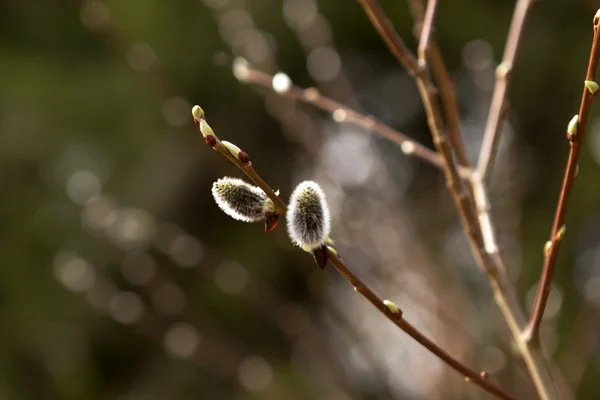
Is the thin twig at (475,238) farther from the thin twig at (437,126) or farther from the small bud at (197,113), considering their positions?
the small bud at (197,113)

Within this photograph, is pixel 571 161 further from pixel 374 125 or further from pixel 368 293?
pixel 374 125

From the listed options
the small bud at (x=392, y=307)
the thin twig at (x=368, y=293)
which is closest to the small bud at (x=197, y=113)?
the thin twig at (x=368, y=293)

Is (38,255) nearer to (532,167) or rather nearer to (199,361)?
(199,361)

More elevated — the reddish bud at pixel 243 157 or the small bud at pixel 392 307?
the small bud at pixel 392 307

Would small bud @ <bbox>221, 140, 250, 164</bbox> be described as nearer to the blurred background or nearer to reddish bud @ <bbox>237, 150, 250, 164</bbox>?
reddish bud @ <bbox>237, 150, 250, 164</bbox>

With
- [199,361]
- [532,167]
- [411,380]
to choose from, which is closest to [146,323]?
[199,361]

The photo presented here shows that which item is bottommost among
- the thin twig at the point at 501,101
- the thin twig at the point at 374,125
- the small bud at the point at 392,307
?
the small bud at the point at 392,307
